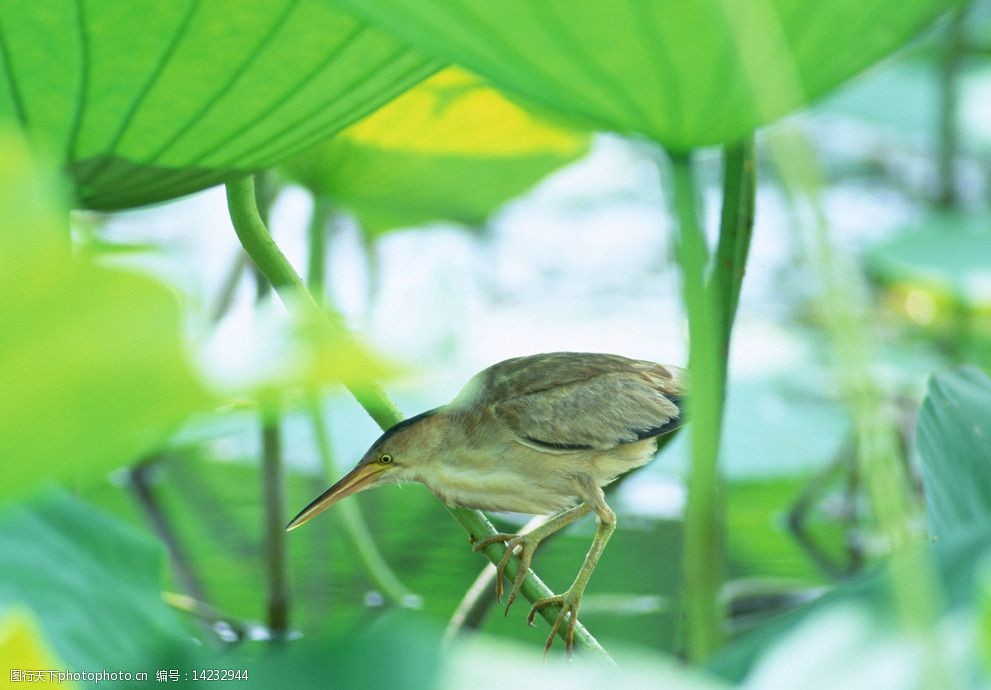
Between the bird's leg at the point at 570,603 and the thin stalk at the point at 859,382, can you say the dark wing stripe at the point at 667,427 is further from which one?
the thin stalk at the point at 859,382

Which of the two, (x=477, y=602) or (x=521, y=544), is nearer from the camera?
(x=521, y=544)

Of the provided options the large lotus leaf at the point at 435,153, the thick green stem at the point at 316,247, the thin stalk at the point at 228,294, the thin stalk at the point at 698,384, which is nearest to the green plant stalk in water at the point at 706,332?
the thin stalk at the point at 698,384

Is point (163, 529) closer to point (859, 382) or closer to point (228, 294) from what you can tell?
point (228, 294)

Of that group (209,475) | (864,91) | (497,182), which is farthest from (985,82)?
(209,475)

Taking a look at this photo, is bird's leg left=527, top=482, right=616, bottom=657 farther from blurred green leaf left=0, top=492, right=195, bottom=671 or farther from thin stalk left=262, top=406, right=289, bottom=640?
thin stalk left=262, top=406, right=289, bottom=640

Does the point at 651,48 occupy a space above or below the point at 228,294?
above

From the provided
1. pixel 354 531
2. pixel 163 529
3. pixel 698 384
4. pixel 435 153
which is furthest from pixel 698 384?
pixel 163 529
